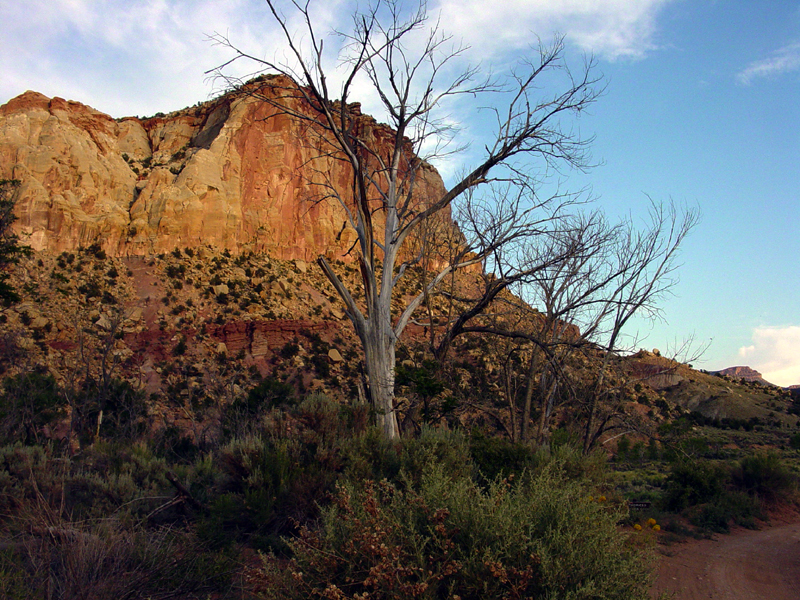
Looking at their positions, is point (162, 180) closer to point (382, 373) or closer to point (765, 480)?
point (382, 373)

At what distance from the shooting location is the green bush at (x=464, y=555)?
2760 millimetres

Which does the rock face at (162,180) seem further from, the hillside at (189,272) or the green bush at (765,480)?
the green bush at (765,480)

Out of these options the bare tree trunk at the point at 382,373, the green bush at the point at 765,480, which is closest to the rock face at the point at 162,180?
the green bush at the point at 765,480

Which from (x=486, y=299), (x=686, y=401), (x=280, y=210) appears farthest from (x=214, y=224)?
(x=686, y=401)

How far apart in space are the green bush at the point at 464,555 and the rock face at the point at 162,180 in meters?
27.6

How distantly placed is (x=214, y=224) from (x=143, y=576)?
38.7 metres

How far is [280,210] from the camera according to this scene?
43.8 m

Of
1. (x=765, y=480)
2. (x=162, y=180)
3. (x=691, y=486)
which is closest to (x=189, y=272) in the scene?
(x=162, y=180)

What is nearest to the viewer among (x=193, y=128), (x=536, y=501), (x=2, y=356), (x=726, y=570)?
(x=536, y=501)

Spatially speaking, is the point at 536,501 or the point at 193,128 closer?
the point at 536,501

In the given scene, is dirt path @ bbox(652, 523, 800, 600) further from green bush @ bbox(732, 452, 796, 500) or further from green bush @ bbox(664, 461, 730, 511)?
green bush @ bbox(732, 452, 796, 500)

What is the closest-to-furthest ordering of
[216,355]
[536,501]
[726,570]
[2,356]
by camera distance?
[536,501] → [726,570] → [2,356] → [216,355]


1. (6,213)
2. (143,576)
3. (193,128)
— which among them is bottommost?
(143,576)

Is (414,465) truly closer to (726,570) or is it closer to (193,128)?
(726,570)
